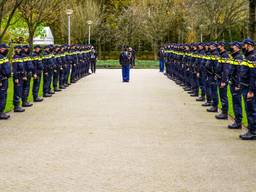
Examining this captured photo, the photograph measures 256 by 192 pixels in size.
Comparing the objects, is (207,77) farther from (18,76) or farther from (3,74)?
(3,74)

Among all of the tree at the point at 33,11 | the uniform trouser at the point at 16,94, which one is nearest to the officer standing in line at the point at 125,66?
the tree at the point at 33,11

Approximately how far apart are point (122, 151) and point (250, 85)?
136 inches

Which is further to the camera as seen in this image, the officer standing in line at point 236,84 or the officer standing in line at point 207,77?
the officer standing in line at point 207,77

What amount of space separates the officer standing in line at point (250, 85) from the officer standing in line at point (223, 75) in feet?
7.05

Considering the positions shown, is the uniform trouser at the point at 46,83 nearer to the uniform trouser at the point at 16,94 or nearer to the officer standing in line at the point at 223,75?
the uniform trouser at the point at 16,94

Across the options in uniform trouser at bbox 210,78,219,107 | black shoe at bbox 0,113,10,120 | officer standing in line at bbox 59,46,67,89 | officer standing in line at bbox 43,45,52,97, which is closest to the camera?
black shoe at bbox 0,113,10,120

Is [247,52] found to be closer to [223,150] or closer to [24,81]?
[223,150]

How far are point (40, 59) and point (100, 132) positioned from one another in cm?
913

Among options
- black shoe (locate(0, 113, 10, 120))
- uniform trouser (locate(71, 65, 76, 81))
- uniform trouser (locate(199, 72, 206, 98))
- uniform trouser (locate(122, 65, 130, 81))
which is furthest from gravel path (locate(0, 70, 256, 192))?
uniform trouser (locate(122, 65, 130, 81))

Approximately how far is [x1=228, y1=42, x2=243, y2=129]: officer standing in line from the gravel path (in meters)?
0.43

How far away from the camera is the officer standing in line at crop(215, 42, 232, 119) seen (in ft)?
57.3

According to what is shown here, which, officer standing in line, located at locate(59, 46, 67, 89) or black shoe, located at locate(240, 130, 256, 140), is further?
officer standing in line, located at locate(59, 46, 67, 89)

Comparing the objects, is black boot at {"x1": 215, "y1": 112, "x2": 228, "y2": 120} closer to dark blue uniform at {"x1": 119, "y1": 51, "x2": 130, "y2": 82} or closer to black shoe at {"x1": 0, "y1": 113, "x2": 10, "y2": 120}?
black shoe at {"x1": 0, "y1": 113, "x2": 10, "y2": 120}

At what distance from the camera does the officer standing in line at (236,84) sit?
15367mm
